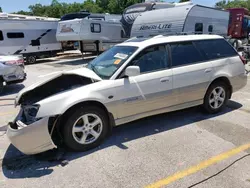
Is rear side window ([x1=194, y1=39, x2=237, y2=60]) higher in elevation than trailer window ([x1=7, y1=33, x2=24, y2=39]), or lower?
lower

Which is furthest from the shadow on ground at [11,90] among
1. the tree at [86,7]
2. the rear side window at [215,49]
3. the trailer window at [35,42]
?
the tree at [86,7]

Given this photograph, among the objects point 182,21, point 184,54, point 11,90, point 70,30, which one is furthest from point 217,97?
point 70,30

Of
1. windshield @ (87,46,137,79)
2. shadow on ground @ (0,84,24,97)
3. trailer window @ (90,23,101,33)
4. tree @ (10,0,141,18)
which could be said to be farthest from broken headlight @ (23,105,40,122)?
tree @ (10,0,141,18)

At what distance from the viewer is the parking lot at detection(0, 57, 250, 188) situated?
2.85m

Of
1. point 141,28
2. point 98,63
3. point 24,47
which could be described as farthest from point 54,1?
point 98,63

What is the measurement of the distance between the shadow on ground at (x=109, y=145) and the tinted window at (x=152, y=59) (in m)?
1.15

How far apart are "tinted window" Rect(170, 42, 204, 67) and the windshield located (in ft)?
2.71

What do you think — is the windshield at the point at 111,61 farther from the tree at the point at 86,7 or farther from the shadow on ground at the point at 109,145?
the tree at the point at 86,7

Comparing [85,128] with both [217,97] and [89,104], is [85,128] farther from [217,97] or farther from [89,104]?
[217,97]

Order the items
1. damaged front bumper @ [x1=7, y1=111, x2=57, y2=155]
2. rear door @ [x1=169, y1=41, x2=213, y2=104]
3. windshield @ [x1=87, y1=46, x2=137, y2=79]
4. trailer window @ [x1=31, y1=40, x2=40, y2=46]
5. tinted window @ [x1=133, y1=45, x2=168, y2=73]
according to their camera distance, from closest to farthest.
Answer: damaged front bumper @ [x1=7, y1=111, x2=57, y2=155] → windshield @ [x1=87, y1=46, x2=137, y2=79] → tinted window @ [x1=133, y1=45, x2=168, y2=73] → rear door @ [x1=169, y1=41, x2=213, y2=104] → trailer window @ [x1=31, y1=40, x2=40, y2=46]

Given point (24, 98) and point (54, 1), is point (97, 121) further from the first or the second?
point (54, 1)

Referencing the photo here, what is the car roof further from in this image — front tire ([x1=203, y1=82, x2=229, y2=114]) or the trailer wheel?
the trailer wheel

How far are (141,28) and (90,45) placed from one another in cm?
480

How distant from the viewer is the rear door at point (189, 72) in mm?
4262
